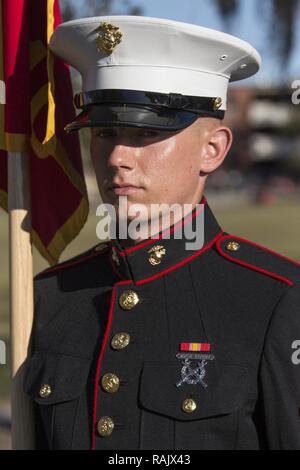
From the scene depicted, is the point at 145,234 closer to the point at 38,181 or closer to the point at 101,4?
the point at 38,181

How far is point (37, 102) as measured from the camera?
2461 mm

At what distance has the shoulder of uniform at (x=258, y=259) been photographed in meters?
2.26

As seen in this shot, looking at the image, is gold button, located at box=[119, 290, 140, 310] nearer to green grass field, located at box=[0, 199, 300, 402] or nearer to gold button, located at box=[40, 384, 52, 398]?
gold button, located at box=[40, 384, 52, 398]

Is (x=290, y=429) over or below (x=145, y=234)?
below

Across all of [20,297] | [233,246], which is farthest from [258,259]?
[20,297]

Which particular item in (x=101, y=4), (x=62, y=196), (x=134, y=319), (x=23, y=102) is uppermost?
(x=101, y=4)

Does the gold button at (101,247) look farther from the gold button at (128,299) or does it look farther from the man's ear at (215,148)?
the man's ear at (215,148)

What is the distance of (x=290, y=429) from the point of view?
2064 millimetres

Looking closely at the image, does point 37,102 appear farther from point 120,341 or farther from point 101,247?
point 120,341

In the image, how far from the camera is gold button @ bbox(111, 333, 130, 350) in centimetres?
222

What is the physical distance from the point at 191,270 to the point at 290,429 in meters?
0.53

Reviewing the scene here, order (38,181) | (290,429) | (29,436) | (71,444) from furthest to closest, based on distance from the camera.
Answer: (38,181)
(29,436)
(71,444)
(290,429)

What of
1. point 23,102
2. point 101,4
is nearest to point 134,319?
point 23,102

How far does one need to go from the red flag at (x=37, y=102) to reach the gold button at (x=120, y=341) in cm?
51
